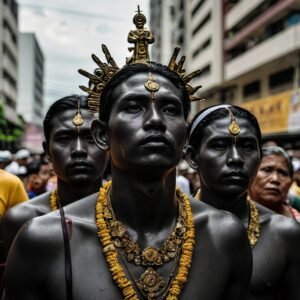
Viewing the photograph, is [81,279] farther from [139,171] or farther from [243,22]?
[243,22]

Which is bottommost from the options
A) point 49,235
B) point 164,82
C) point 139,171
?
point 49,235

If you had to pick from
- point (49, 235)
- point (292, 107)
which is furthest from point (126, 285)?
point (292, 107)

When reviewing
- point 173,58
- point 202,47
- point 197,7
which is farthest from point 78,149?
point 197,7

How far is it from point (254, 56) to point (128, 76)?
2994 centimetres

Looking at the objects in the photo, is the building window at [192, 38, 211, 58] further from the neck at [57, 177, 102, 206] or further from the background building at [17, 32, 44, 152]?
the background building at [17, 32, 44, 152]

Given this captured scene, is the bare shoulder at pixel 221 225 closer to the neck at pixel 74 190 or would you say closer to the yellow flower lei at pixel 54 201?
the neck at pixel 74 190

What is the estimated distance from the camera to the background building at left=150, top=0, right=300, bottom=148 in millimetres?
24031

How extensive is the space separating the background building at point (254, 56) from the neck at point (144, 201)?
61.4ft

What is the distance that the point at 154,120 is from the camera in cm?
227

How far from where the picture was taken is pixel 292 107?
21.2 metres

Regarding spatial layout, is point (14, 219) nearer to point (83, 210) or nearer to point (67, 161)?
point (67, 161)

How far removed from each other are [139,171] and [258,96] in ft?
107

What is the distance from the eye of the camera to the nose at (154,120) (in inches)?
89.2

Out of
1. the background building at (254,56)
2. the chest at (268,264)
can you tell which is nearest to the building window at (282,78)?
the background building at (254,56)
